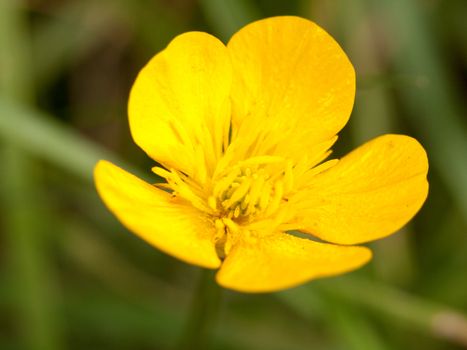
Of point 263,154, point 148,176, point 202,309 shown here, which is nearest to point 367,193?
point 263,154

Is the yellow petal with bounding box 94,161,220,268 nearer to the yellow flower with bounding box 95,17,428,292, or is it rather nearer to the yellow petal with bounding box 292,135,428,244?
the yellow flower with bounding box 95,17,428,292

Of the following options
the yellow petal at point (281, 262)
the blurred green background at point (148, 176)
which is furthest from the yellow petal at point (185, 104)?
the blurred green background at point (148, 176)

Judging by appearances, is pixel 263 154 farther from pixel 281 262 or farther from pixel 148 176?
pixel 148 176

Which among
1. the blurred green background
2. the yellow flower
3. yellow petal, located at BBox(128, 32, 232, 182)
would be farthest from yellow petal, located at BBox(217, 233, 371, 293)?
the blurred green background

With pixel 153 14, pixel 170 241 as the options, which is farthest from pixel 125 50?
pixel 170 241

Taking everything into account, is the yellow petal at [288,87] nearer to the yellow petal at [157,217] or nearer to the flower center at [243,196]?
the flower center at [243,196]
